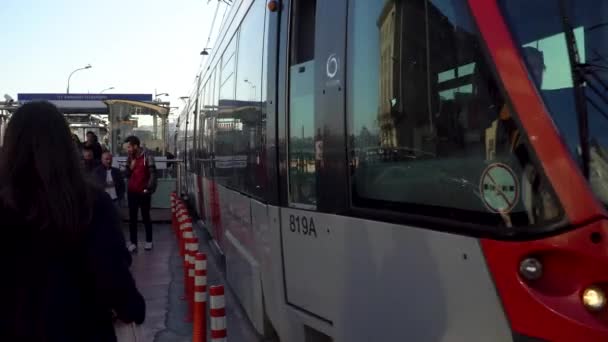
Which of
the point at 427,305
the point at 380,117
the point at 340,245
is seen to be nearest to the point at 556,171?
the point at 427,305

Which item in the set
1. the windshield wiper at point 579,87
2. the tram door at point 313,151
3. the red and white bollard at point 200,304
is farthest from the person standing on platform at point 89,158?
the windshield wiper at point 579,87

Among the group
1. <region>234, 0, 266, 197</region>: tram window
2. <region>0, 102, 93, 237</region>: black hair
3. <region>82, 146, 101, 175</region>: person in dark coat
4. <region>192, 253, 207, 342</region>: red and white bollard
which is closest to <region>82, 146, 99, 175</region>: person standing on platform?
<region>82, 146, 101, 175</region>: person in dark coat

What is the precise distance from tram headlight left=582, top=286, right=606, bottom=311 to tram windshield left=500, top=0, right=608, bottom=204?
0.31 metres

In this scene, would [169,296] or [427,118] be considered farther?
[169,296]

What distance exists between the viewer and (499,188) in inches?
104

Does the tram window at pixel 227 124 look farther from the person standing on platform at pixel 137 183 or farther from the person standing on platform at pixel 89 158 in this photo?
the person standing on platform at pixel 137 183

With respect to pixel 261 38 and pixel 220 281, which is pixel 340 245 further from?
pixel 220 281

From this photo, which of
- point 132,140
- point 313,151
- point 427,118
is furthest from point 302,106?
point 132,140

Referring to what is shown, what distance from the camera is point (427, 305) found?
3.00 m

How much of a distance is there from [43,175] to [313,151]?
7.00 ft

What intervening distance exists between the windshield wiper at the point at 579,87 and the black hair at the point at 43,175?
1.71m

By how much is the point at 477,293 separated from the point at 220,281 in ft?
24.8

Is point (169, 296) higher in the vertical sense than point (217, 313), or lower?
lower

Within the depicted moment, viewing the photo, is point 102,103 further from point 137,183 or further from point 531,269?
point 531,269
